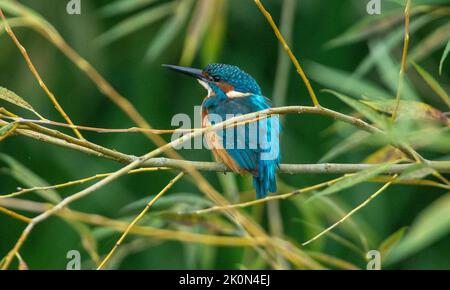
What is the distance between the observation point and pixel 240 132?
9.32ft

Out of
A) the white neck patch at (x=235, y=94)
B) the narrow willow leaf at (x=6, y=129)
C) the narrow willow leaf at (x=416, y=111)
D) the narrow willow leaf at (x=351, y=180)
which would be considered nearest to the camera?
the narrow willow leaf at (x=6, y=129)

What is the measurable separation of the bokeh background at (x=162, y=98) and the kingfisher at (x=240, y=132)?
0.85 meters

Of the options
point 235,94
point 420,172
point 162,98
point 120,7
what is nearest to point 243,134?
point 235,94

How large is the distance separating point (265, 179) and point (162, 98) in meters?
1.63

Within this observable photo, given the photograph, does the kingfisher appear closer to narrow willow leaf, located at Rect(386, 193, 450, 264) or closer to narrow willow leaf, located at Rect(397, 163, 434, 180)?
narrow willow leaf, located at Rect(397, 163, 434, 180)

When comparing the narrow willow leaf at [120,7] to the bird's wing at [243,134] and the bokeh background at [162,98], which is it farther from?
the bird's wing at [243,134]

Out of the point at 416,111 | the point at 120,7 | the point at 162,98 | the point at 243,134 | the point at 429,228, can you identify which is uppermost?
the point at 162,98

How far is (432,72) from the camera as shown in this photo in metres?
4.18

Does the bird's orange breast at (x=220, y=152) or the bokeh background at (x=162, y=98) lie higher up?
the bokeh background at (x=162, y=98)

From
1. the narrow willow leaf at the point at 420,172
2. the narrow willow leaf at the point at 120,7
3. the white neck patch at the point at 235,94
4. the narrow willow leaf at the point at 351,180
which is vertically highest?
the narrow willow leaf at the point at 120,7

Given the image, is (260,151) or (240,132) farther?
(240,132)

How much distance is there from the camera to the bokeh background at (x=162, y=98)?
4.09 meters

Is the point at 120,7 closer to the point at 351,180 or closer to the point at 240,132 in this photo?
the point at 240,132

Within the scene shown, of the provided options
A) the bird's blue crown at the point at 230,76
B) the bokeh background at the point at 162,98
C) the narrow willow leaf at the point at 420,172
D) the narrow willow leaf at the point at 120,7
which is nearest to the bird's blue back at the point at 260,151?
the bird's blue crown at the point at 230,76
